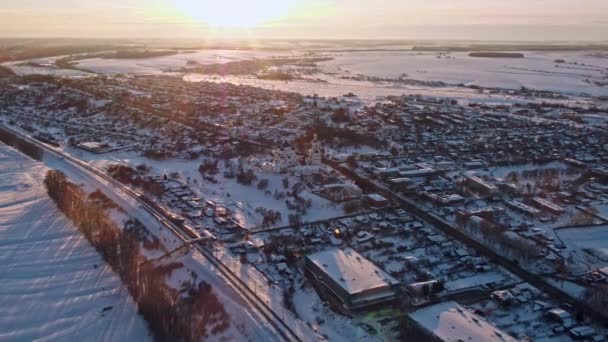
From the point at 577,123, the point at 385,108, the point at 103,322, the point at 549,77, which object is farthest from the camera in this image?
the point at 549,77

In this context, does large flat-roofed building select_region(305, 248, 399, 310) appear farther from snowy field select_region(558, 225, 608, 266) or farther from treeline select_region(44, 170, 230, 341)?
snowy field select_region(558, 225, 608, 266)

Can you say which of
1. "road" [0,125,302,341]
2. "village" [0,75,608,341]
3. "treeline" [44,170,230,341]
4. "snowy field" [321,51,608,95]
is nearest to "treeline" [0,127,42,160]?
"road" [0,125,302,341]

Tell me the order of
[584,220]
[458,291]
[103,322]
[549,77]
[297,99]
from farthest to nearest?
[549,77], [297,99], [584,220], [458,291], [103,322]

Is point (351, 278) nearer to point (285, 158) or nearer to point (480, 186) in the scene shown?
point (480, 186)

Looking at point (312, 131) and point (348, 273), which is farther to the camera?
point (312, 131)

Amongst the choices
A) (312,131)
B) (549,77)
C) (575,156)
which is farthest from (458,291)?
(549,77)

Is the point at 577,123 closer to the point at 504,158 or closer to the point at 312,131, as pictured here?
the point at 504,158

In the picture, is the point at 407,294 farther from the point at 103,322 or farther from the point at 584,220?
the point at 584,220
